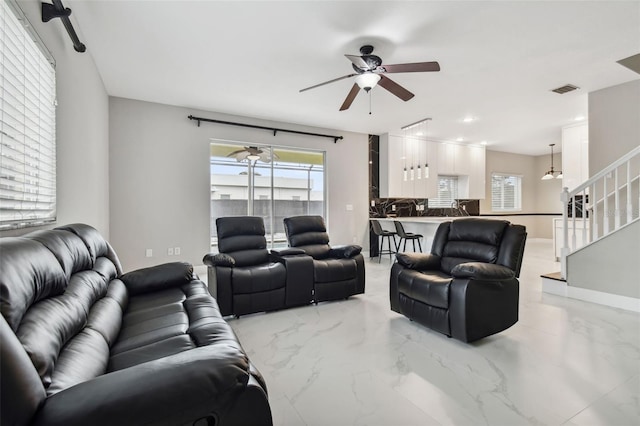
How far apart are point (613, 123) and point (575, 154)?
1.61 metres

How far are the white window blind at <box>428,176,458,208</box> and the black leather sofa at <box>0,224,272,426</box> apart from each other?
23.9ft

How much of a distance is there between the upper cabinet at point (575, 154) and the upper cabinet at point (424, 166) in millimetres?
2187

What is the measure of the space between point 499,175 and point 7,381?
33.7ft

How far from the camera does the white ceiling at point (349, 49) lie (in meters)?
2.56

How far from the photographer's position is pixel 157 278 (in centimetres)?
238

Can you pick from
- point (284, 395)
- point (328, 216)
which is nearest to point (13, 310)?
point (284, 395)

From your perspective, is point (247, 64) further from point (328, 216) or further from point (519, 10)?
point (328, 216)

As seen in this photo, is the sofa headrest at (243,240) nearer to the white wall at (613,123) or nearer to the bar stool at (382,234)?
the bar stool at (382,234)

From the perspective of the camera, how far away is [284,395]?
181 centimetres

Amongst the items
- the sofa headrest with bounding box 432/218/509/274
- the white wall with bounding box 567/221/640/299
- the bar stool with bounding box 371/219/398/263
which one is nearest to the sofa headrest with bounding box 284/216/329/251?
the sofa headrest with bounding box 432/218/509/274

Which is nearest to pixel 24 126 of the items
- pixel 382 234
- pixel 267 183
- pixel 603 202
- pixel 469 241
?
pixel 469 241

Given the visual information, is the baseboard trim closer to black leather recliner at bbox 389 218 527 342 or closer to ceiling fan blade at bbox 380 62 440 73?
black leather recliner at bbox 389 218 527 342

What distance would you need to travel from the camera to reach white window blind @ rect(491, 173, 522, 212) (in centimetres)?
891

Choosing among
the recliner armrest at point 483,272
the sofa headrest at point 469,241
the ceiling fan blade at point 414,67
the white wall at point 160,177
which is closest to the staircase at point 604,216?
the sofa headrest at point 469,241
